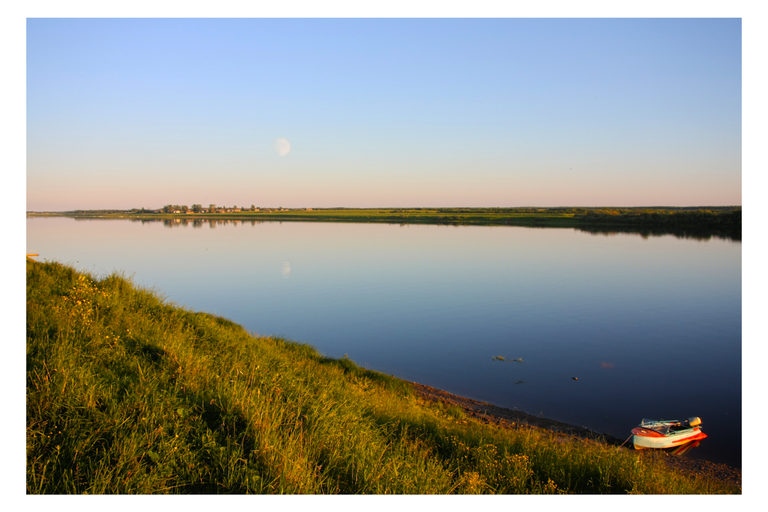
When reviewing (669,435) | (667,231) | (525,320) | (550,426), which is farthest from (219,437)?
(667,231)

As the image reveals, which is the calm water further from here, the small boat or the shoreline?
the shoreline

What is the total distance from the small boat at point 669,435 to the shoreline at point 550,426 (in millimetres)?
204

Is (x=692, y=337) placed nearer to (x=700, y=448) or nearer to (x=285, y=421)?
(x=700, y=448)

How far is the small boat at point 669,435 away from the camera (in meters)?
8.74

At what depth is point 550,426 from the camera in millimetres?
9609

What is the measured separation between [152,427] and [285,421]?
50.6 inches

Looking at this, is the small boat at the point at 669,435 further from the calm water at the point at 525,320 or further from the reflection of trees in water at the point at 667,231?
the reflection of trees in water at the point at 667,231

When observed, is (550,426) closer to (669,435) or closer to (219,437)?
(669,435)

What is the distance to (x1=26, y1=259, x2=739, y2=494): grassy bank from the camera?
3539mm

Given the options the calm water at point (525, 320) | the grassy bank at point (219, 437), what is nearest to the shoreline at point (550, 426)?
the calm water at point (525, 320)

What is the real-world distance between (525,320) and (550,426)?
9.04m

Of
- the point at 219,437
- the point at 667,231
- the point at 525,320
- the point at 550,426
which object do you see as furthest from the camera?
the point at 667,231

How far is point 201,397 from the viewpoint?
15.1ft
